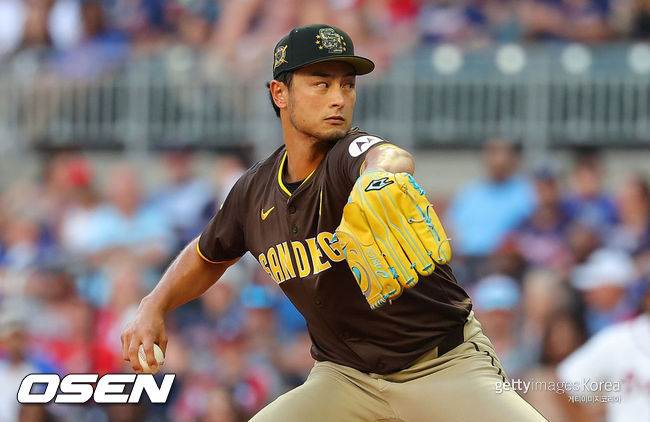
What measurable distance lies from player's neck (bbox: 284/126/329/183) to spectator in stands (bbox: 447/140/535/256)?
473 cm

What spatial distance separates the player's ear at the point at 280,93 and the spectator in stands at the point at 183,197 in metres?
5.39

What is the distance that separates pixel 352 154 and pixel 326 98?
38cm

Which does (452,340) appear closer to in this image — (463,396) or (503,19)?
(463,396)

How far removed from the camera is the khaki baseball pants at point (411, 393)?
434 cm

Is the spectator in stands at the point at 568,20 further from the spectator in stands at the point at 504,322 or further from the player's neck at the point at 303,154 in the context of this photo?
the player's neck at the point at 303,154

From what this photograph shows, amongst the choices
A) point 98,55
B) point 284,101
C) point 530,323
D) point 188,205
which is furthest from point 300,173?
point 98,55

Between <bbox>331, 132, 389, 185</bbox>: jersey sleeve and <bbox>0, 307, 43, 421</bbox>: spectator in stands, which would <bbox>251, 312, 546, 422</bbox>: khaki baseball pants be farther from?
<bbox>0, 307, 43, 421</bbox>: spectator in stands

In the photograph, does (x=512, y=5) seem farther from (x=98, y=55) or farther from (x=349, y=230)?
(x=349, y=230)

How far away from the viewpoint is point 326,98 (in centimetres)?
449

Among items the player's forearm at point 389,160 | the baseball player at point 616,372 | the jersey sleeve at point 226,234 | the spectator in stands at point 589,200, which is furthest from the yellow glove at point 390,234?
the spectator in stands at point 589,200

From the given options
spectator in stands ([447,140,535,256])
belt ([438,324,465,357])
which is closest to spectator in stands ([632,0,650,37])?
spectator in stands ([447,140,535,256])

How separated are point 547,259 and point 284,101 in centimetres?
461

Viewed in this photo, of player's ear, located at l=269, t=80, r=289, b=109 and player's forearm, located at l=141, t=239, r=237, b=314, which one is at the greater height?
player's ear, located at l=269, t=80, r=289, b=109

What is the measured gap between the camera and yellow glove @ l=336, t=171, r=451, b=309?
369cm
